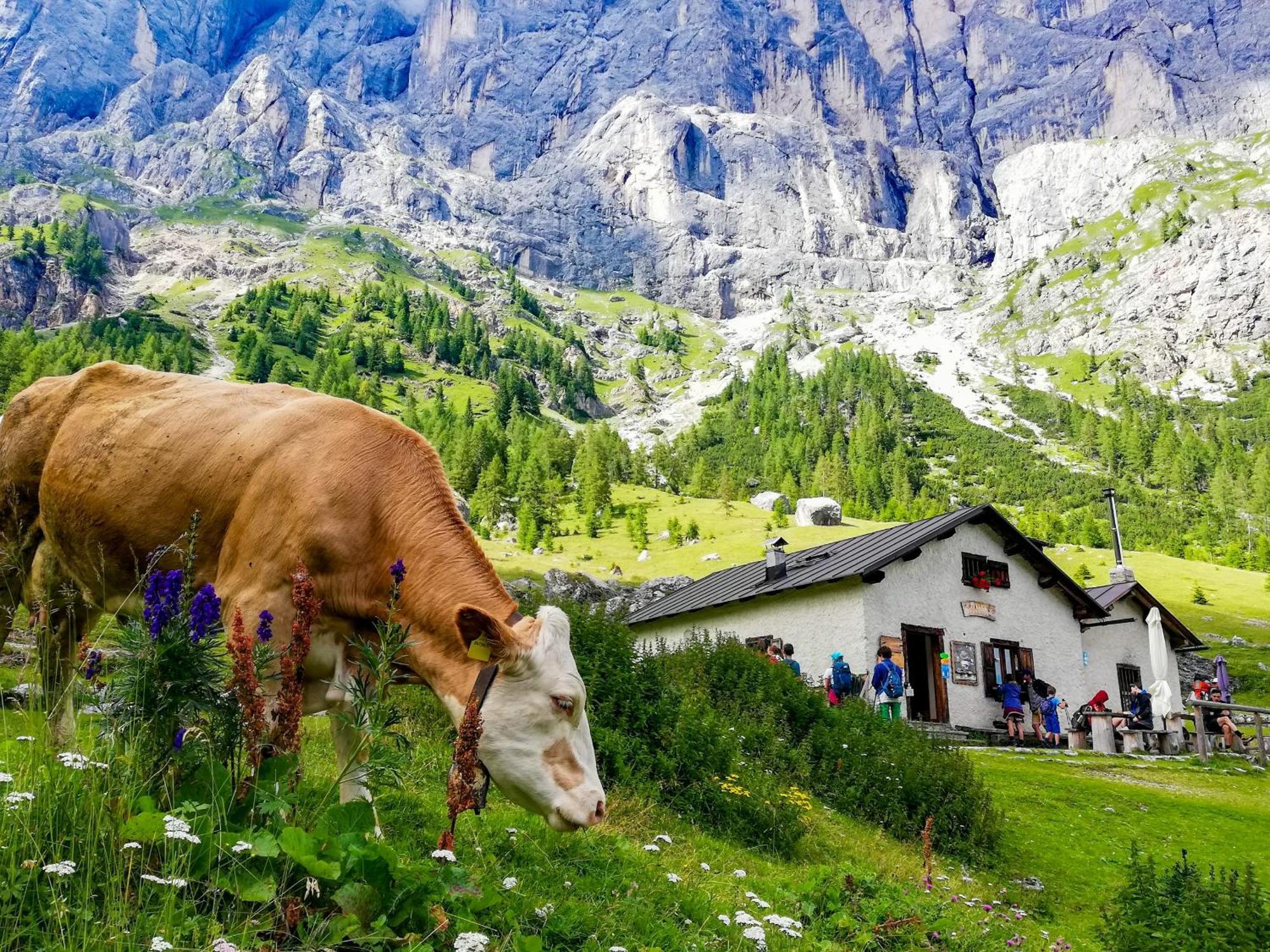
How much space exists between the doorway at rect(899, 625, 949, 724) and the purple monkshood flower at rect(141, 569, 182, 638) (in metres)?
24.3

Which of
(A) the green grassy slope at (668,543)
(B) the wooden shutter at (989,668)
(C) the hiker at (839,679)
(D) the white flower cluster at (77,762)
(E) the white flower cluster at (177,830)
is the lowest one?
(B) the wooden shutter at (989,668)

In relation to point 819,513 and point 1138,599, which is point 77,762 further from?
point 819,513

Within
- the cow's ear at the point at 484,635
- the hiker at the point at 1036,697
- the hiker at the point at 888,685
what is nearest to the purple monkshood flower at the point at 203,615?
the cow's ear at the point at 484,635

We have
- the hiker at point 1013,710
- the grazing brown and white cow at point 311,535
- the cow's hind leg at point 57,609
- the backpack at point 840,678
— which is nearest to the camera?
the grazing brown and white cow at point 311,535

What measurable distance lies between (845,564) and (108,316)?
157m

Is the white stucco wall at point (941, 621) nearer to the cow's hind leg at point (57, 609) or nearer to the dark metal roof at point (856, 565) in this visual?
the dark metal roof at point (856, 565)

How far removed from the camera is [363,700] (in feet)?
10.1

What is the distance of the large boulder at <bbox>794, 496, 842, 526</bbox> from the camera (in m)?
83.8

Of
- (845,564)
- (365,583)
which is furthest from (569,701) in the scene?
(845,564)

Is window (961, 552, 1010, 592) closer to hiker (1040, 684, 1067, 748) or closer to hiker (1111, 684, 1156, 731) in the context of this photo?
hiker (1040, 684, 1067, 748)

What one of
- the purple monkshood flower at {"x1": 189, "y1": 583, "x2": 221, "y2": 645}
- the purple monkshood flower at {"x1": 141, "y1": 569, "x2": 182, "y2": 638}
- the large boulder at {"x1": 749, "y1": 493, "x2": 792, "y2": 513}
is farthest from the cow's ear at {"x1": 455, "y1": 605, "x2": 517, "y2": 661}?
the large boulder at {"x1": 749, "y1": 493, "x2": 792, "y2": 513}

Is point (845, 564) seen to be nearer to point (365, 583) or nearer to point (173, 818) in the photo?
point (365, 583)

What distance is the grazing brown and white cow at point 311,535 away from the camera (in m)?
4.52

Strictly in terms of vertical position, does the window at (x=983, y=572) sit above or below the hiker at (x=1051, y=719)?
above
